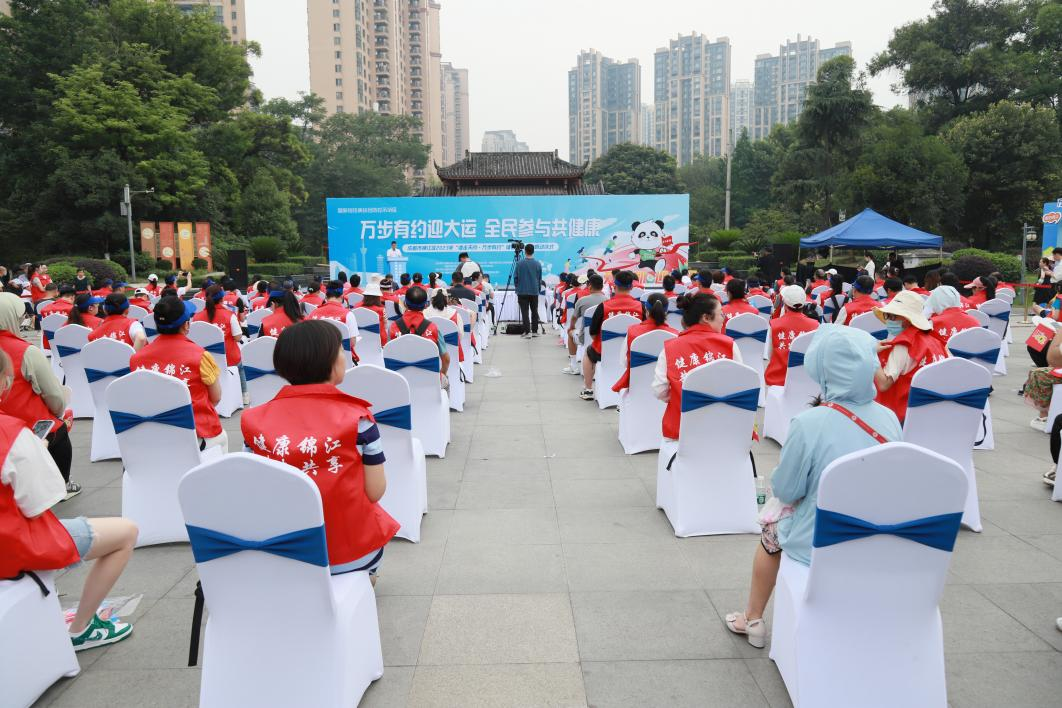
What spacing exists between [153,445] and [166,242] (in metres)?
21.9

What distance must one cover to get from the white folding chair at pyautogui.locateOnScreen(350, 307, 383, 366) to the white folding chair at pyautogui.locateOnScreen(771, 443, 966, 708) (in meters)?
6.15

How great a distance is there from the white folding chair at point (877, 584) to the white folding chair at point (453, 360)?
4.64 m

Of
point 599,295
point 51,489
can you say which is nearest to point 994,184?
point 599,295

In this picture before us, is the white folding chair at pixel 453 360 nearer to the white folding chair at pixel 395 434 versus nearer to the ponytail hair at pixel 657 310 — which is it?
the ponytail hair at pixel 657 310

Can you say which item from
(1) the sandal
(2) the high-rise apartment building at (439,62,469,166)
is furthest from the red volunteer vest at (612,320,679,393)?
(2) the high-rise apartment building at (439,62,469,166)

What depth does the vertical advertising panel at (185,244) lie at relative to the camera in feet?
75.4

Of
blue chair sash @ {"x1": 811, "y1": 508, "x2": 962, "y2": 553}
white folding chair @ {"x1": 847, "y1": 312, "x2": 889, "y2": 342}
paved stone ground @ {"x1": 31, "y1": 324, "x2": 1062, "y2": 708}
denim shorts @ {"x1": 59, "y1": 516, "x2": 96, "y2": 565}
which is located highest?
white folding chair @ {"x1": 847, "y1": 312, "x2": 889, "y2": 342}

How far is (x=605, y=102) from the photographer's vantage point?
125 m

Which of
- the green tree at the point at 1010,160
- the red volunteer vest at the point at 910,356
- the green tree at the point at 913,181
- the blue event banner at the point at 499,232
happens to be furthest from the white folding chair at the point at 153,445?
the green tree at the point at 1010,160

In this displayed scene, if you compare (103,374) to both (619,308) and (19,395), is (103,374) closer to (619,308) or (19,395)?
(19,395)

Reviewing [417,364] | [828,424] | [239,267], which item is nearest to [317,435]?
[828,424]

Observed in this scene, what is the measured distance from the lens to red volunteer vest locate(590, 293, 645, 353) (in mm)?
6750

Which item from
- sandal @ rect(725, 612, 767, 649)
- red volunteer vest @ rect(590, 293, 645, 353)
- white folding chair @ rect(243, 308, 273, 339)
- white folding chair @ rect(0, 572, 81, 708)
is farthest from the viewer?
white folding chair @ rect(243, 308, 273, 339)

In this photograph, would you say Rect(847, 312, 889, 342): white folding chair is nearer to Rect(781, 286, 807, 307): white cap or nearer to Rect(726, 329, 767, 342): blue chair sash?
Rect(726, 329, 767, 342): blue chair sash
